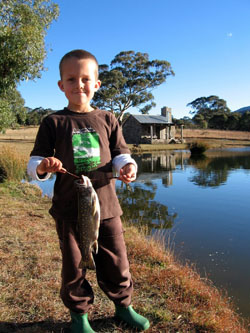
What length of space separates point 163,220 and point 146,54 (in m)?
45.8

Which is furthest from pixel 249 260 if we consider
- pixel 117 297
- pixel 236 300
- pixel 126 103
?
pixel 126 103

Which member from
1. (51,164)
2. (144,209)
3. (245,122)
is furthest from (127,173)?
(245,122)

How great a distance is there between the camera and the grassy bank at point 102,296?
8.33 feet

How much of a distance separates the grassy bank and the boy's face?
75.9 inches

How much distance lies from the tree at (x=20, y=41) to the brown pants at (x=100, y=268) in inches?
217

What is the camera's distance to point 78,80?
2275 millimetres

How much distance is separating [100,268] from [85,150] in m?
1.03

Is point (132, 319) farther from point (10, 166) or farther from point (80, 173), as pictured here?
point (10, 166)

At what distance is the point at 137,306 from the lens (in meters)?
2.79

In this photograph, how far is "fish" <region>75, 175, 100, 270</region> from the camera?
2.06m

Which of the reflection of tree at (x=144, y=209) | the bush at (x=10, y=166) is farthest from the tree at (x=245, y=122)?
the bush at (x=10, y=166)

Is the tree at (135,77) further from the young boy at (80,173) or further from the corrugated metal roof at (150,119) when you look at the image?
the young boy at (80,173)

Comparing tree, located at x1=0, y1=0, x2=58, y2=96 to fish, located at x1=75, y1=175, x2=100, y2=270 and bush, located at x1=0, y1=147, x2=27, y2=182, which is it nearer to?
bush, located at x1=0, y1=147, x2=27, y2=182

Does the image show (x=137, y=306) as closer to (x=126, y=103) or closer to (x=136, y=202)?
(x=136, y=202)
